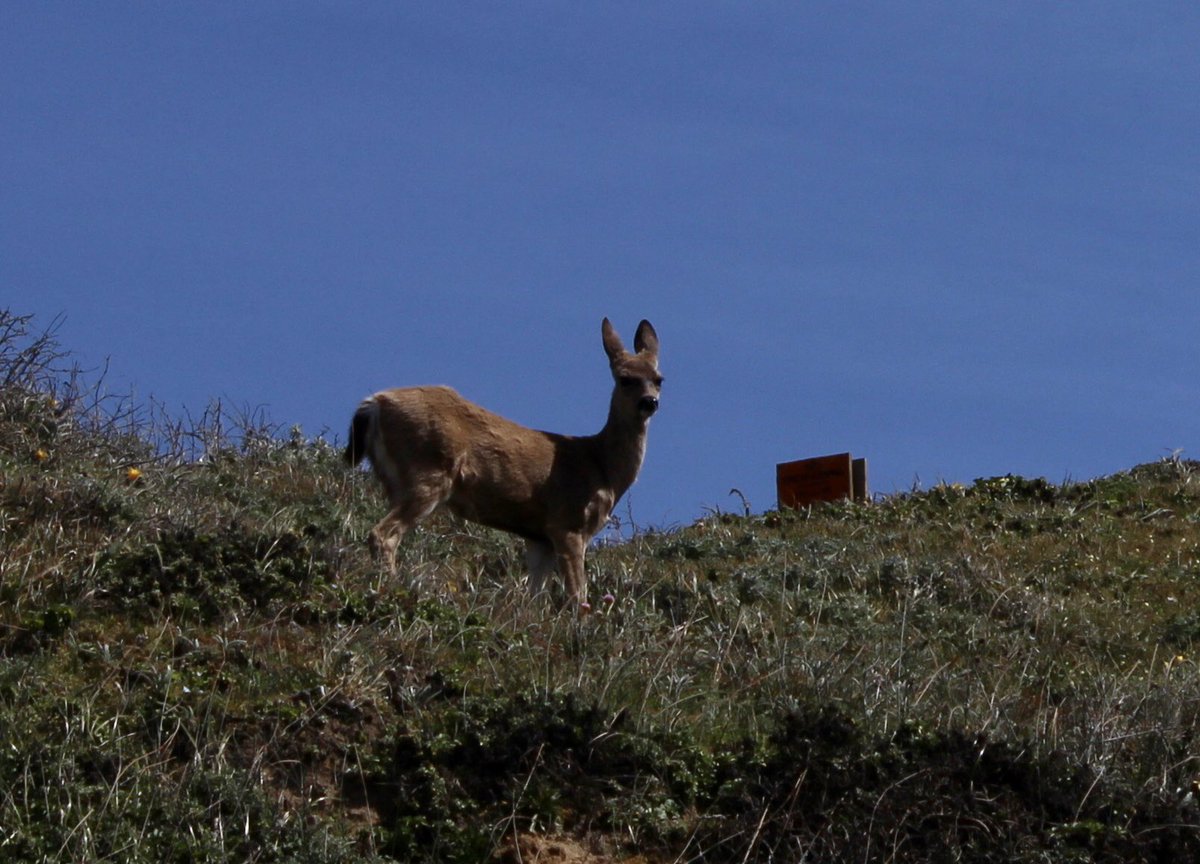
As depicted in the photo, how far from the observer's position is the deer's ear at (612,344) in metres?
13.2

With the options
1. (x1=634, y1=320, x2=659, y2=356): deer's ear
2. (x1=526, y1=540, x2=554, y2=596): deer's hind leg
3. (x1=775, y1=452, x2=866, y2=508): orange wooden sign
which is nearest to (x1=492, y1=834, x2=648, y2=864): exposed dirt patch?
(x1=526, y1=540, x2=554, y2=596): deer's hind leg

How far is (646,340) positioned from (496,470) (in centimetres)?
224

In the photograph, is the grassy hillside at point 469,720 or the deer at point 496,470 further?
the deer at point 496,470

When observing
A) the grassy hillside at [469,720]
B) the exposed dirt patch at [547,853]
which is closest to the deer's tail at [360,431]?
the grassy hillside at [469,720]

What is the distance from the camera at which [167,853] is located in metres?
6.38

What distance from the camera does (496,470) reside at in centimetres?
1163

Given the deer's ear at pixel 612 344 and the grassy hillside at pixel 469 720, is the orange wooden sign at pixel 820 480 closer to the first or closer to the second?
the deer's ear at pixel 612 344

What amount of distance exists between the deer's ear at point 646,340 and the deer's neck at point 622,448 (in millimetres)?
682

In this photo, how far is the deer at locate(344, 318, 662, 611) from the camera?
11.2 meters

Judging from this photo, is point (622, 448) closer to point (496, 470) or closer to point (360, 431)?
point (496, 470)

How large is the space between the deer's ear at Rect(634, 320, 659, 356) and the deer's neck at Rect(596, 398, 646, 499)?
2.24 ft

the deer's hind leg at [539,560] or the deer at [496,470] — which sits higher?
the deer at [496,470]

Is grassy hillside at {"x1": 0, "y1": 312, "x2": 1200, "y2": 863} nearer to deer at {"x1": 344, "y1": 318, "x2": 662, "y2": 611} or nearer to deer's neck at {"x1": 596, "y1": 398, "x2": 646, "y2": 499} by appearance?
deer at {"x1": 344, "y1": 318, "x2": 662, "y2": 611}

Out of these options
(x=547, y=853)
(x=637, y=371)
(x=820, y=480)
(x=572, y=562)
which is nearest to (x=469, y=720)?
(x=547, y=853)
